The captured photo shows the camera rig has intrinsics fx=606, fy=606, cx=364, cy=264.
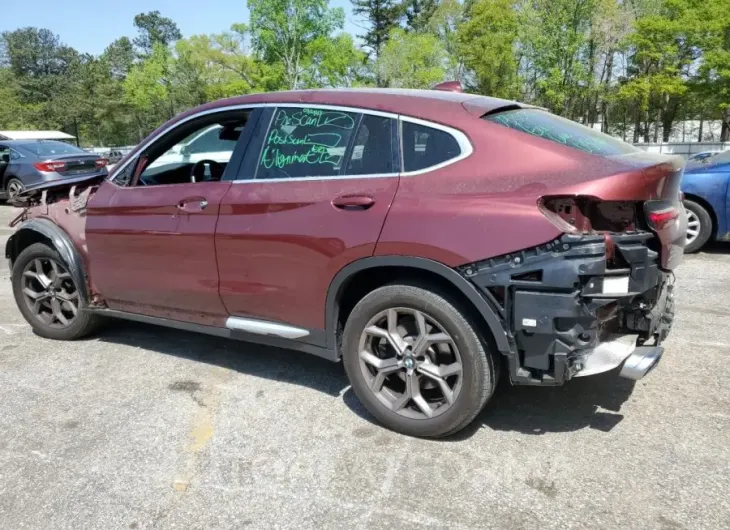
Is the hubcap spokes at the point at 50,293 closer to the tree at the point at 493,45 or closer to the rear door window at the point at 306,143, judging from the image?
the rear door window at the point at 306,143

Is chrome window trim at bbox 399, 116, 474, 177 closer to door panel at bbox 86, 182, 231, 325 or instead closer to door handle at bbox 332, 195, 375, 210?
door handle at bbox 332, 195, 375, 210

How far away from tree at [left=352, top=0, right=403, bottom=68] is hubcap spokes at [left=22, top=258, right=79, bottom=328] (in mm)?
61131

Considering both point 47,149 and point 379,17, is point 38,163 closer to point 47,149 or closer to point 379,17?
point 47,149

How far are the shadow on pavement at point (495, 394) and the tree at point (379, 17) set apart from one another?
61.3m

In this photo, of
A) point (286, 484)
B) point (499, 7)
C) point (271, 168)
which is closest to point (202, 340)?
point (271, 168)

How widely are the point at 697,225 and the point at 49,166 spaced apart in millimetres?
12426

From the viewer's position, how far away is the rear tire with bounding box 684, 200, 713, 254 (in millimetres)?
6996

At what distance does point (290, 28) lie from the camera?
167 feet

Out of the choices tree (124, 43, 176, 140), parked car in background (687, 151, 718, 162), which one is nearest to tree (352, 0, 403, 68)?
tree (124, 43, 176, 140)

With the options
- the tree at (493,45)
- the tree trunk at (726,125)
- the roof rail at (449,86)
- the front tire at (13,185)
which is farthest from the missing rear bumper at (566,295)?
the tree at (493,45)

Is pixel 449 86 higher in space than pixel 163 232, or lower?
higher

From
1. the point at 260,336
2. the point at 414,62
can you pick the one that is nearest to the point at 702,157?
the point at 260,336

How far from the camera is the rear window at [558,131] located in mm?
2975

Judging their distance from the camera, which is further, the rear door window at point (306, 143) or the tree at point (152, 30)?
the tree at point (152, 30)
